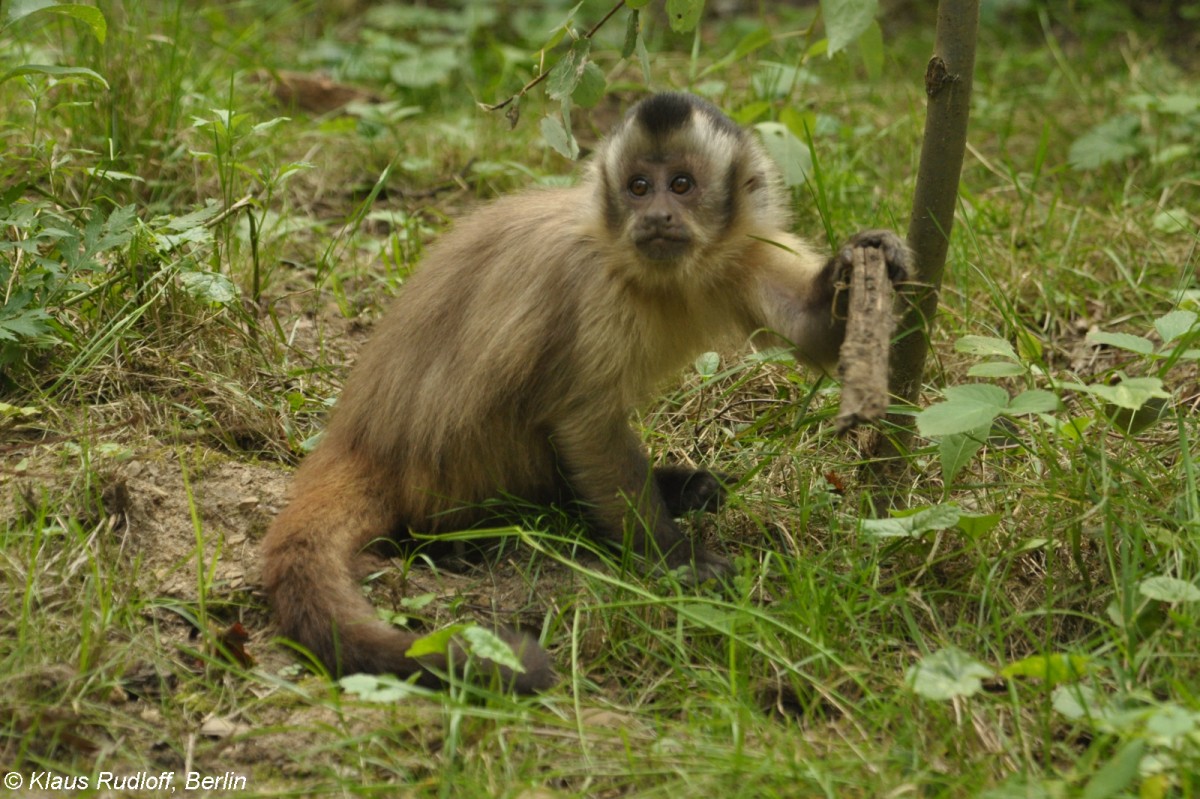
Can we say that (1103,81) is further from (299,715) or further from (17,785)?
(17,785)

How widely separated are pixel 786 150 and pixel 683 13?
5.25 feet

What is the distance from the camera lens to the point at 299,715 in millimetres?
2893

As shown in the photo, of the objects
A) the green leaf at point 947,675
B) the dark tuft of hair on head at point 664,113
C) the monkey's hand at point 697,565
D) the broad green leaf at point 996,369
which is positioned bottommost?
the monkey's hand at point 697,565

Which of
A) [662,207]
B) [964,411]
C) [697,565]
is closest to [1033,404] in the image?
[964,411]

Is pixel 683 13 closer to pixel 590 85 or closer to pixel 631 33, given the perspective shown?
pixel 631 33

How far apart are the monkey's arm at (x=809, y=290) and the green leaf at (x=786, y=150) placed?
940 millimetres

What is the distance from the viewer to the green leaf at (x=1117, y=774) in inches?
88.7

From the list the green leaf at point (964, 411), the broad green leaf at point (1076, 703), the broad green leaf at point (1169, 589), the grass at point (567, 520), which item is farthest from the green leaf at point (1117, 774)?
the green leaf at point (964, 411)

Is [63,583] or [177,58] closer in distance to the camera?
[63,583]

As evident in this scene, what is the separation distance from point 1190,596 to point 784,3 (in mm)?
6510

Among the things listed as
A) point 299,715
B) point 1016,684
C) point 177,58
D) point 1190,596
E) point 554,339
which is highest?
point 177,58

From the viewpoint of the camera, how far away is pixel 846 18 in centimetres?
296

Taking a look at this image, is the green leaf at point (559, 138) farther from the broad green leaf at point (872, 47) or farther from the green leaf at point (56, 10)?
the green leaf at point (56, 10)

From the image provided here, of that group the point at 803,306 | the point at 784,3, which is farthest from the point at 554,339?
the point at 784,3
